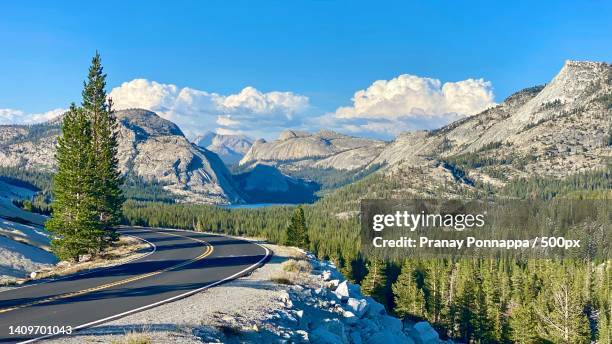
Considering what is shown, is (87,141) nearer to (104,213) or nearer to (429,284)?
(104,213)

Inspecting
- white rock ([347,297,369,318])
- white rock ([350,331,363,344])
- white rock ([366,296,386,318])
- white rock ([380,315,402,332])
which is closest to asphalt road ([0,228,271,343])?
white rock ([347,297,369,318])

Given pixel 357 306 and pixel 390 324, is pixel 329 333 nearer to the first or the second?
pixel 357 306

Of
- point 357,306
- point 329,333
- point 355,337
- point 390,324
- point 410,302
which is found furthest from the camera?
point 410,302

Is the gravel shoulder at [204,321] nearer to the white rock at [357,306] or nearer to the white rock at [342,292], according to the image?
the white rock at [357,306]

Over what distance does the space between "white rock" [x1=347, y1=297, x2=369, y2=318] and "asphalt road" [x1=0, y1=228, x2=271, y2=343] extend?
25.7ft

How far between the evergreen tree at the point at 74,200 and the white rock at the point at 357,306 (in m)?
28.9

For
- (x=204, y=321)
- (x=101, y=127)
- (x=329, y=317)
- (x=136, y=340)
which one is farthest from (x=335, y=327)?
(x=101, y=127)

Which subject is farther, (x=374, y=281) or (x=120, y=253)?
(x=374, y=281)

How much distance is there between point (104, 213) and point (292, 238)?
30260 millimetres

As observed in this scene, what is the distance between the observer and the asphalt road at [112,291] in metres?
15.8

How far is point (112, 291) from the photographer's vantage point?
2161 centimetres

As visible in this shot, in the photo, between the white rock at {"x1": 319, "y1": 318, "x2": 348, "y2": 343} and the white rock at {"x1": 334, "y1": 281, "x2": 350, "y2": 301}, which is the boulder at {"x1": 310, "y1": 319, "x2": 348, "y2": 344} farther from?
the white rock at {"x1": 334, "y1": 281, "x2": 350, "y2": 301}

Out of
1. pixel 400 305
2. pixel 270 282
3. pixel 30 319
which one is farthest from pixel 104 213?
pixel 400 305

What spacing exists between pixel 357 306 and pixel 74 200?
104 ft
